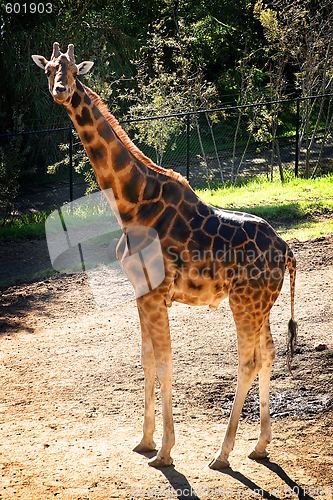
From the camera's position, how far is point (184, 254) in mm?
4605

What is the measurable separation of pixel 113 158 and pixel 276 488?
2686mm

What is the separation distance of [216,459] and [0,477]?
160 cm

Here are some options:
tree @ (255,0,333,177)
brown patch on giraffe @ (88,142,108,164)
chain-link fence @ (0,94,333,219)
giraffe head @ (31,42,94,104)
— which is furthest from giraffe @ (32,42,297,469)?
tree @ (255,0,333,177)

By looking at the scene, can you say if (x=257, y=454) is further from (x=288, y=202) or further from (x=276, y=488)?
(x=288, y=202)

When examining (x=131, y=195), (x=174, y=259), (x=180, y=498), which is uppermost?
(x=131, y=195)

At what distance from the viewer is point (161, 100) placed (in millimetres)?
13484

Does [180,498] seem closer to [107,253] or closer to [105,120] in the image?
[105,120]

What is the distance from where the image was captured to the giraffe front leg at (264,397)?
471 cm

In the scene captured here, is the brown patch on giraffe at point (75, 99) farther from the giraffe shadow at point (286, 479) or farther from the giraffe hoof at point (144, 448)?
the giraffe shadow at point (286, 479)

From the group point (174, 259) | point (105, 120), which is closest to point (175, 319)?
point (174, 259)

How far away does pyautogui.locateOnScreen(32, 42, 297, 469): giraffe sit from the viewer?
4.54 metres

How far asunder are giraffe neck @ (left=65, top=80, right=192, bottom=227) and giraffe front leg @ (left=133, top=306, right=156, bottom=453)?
1.01 metres

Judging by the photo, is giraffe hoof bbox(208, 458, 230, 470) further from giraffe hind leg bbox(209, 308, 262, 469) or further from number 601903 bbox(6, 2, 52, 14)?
number 601903 bbox(6, 2, 52, 14)

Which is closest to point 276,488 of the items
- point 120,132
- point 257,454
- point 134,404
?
point 257,454
